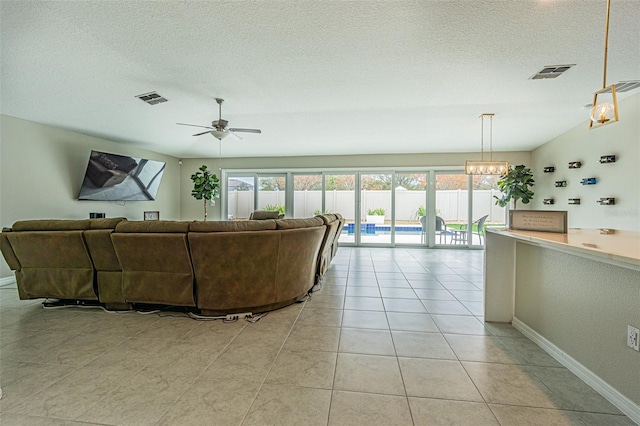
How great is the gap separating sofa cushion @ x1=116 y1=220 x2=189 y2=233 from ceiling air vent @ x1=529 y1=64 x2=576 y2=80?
4.30m

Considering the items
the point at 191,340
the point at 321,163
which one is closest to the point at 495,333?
the point at 191,340

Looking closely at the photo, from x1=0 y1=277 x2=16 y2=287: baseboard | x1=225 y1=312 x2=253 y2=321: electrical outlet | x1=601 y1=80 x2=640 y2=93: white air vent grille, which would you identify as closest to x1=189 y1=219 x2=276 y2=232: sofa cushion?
x1=225 y1=312 x2=253 y2=321: electrical outlet

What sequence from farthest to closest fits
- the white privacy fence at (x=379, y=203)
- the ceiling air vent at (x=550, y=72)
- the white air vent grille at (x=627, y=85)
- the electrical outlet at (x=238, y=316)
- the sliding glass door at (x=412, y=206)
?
1. the sliding glass door at (x=412, y=206)
2. the white privacy fence at (x=379, y=203)
3. the white air vent grille at (x=627, y=85)
4. the ceiling air vent at (x=550, y=72)
5. the electrical outlet at (x=238, y=316)

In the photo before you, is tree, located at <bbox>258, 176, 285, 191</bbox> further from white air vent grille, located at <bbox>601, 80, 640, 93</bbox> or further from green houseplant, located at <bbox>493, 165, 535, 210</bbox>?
white air vent grille, located at <bbox>601, 80, 640, 93</bbox>

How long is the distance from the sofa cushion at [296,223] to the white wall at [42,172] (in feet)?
13.7

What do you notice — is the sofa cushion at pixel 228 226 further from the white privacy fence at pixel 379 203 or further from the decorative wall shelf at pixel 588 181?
the decorative wall shelf at pixel 588 181

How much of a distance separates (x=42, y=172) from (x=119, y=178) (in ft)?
3.63

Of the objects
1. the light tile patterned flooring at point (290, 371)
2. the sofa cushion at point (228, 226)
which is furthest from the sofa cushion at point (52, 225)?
the sofa cushion at point (228, 226)

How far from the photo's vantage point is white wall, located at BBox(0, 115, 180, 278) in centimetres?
366

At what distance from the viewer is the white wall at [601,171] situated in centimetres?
357

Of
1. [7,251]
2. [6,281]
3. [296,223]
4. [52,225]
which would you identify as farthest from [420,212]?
[6,281]

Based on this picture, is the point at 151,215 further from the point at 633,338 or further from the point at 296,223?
the point at 633,338

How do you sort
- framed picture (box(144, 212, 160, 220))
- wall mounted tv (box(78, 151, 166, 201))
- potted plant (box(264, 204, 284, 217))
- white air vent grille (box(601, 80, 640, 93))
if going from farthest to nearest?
1. potted plant (box(264, 204, 284, 217))
2. framed picture (box(144, 212, 160, 220))
3. wall mounted tv (box(78, 151, 166, 201))
4. white air vent grille (box(601, 80, 640, 93))

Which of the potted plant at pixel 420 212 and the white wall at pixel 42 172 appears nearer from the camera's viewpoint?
the white wall at pixel 42 172
